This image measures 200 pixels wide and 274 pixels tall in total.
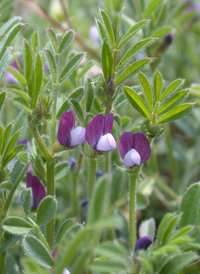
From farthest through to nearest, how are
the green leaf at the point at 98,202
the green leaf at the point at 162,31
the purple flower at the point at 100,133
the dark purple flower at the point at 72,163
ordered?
the green leaf at the point at 162,31, the dark purple flower at the point at 72,163, the purple flower at the point at 100,133, the green leaf at the point at 98,202

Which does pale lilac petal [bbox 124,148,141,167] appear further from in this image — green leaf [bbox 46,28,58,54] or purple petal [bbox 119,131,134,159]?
green leaf [bbox 46,28,58,54]

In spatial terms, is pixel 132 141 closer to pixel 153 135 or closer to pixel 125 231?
pixel 153 135

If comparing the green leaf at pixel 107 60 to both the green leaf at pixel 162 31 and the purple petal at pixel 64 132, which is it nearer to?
the purple petal at pixel 64 132

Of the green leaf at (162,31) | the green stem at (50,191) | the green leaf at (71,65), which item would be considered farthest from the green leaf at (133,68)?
the green leaf at (162,31)

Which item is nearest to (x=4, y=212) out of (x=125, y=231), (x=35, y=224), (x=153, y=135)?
(x=35, y=224)

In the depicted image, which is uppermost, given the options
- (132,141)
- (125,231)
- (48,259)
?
(132,141)

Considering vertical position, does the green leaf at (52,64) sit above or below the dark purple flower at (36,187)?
above

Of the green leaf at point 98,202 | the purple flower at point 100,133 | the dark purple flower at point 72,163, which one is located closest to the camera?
the green leaf at point 98,202
